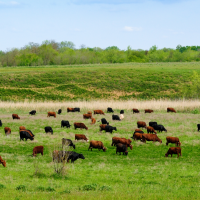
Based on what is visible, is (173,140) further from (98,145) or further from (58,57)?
(58,57)

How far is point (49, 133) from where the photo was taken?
2205 centimetres

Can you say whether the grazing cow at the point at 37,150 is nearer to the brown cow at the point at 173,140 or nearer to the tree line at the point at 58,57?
the brown cow at the point at 173,140

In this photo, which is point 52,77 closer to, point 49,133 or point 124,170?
point 49,133

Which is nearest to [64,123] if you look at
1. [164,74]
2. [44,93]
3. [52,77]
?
[44,93]

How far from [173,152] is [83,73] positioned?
74.5 metres

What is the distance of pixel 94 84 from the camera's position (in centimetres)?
8006

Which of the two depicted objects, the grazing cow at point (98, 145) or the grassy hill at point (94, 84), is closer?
the grazing cow at point (98, 145)

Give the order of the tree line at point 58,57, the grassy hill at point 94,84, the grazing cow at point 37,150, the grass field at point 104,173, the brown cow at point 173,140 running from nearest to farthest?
the grass field at point 104,173 < the grazing cow at point 37,150 < the brown cow at point 173,140 < the grassy hill at point 94,84 < the tree line at point 58,57

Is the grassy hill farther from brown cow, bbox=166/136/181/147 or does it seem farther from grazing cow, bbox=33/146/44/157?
grazing cow, bbox=33/146/44/157

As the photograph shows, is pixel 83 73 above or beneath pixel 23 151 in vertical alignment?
above

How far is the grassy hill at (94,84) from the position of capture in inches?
2762

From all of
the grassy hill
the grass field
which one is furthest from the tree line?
Answer: the grass field

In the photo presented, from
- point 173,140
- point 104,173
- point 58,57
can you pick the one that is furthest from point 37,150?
point 58,57

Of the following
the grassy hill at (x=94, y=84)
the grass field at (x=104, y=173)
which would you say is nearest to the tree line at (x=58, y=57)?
the grassy hill at (x=94, y=84)
